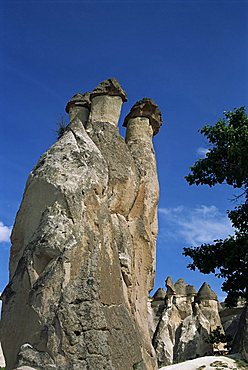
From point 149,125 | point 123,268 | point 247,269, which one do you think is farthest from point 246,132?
point 123,268

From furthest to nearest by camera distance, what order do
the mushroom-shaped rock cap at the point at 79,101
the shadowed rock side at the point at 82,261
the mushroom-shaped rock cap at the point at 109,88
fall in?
1. the mushroom-shaped rock cap at the point at 79,101
2. the mushroom-shaped rock cap at the point at 109,88
3. the shadowed rock side at the point at 82,261

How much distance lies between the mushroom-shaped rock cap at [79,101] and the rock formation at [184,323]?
10.8 m

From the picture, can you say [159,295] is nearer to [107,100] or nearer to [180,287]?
[180,287]

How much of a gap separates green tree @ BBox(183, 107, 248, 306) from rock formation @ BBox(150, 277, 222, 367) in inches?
308

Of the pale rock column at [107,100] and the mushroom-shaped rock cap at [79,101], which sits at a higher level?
the mushroom-shaped rock cap at [79,101]

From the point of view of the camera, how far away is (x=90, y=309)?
7.81 m

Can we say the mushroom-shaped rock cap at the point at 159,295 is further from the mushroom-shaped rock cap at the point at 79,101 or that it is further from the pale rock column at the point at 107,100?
the pale rock column at the point at 107,100

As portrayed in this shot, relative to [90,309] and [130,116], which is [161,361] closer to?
[130,116]

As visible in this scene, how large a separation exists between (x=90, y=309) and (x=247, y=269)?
224 inches

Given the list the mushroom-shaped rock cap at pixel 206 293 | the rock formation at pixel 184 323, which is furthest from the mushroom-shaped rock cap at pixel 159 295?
the mushroom-shaped rock cap at pixel 206 293

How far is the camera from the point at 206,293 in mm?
23953

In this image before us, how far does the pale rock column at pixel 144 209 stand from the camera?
10.6 metres

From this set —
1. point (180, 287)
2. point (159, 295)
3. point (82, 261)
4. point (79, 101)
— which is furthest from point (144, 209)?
point (159, 295)

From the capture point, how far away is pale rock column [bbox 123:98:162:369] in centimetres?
1059
